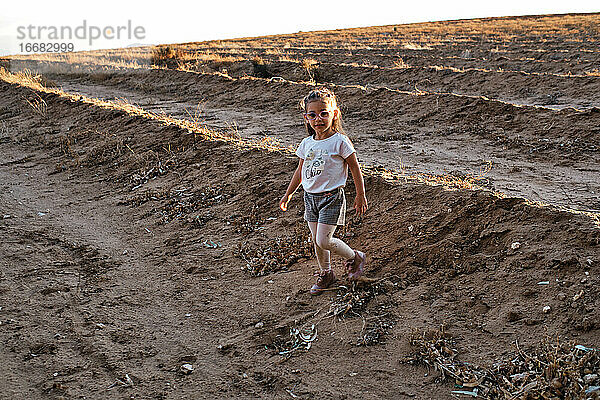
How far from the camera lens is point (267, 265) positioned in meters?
4.32

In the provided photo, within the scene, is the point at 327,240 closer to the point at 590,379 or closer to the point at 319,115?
the point at 319,115

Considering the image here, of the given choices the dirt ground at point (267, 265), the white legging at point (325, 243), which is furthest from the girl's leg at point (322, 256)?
the dirt ground at point (267, 265)

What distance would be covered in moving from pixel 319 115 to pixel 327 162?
1.06ft

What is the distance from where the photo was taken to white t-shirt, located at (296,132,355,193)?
3.33m

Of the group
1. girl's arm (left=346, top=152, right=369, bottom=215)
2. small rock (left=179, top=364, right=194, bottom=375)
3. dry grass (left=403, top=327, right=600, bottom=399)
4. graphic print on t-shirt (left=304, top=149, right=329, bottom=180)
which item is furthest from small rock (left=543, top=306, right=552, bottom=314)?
small rock (left=179, top=364, right=194, bottom=375)

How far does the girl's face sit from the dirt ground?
125cm

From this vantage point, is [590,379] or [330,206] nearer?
[590,379]

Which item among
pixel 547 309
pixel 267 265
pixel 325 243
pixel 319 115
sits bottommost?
pixel 267 265

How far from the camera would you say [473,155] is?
7172 millimetres

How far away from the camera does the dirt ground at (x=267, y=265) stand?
10.0ft

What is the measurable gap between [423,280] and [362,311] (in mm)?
541

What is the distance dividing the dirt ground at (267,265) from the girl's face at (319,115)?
1.25 metres

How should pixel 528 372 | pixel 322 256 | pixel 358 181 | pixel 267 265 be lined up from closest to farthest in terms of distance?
pixel 528 372 → pixel 358 181 → pixel 322 256 → pixel 267 265

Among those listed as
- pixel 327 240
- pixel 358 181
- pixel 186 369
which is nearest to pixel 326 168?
pixel 358 181
